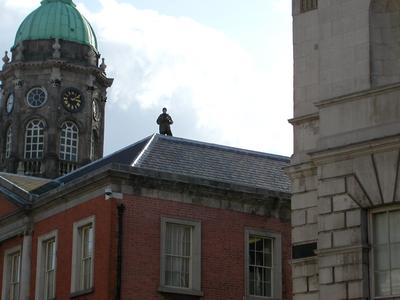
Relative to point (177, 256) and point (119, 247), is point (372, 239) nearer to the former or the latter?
point (119, 247)

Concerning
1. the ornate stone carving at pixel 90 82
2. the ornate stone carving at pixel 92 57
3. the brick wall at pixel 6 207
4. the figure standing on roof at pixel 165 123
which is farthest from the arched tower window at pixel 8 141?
the brick wall at pixel 6 207

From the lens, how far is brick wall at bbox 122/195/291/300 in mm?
33375

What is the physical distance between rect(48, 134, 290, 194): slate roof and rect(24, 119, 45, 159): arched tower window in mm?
32887

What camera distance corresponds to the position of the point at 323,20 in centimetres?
2253

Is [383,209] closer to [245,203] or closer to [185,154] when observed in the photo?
[245,203]

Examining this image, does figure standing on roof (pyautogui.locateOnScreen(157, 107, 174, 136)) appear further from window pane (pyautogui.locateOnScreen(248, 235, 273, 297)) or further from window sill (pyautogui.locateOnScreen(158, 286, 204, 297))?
window sill (pyautogui.locateOnScreen(158, 286, 204, 297))

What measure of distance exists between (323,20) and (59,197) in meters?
15.9

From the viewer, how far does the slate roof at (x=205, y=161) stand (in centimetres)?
3706

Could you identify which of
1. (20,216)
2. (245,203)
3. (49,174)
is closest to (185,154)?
(245,203)

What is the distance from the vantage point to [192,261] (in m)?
34.4

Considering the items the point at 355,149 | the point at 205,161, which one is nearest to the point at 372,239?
Answer: the point at 355,149

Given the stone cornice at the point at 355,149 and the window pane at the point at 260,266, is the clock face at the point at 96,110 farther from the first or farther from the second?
the stone cornice at the point at 355,149

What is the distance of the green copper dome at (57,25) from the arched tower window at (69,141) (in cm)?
576

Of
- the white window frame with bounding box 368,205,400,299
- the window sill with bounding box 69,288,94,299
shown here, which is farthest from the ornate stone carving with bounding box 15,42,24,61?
the white window frame with bounding box 368,205,400,299
